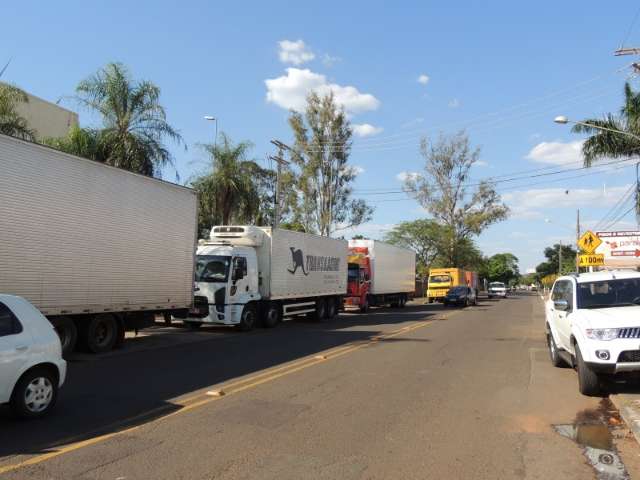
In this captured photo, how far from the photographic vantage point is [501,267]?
148m

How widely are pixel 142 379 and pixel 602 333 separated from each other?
6.92 metres

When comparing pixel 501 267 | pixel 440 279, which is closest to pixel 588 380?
pixel 440 279

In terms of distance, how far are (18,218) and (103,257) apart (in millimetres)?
2192

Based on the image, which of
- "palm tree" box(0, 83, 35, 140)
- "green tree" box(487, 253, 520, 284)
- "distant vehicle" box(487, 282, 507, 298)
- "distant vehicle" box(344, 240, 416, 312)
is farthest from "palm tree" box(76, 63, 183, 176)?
"green tree" box(487, 253, 520, 284)

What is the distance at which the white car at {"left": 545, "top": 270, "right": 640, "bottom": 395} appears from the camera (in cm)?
779

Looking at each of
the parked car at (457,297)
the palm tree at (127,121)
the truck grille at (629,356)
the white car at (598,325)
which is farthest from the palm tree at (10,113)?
the parked car at (457,297)

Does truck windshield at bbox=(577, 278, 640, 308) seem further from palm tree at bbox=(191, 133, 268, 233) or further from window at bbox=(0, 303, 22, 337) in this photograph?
palm tree at bbox=(191, 133, 268, 233)

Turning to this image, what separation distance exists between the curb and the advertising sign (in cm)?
3080

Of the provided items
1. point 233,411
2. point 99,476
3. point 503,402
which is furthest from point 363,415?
point 99,476

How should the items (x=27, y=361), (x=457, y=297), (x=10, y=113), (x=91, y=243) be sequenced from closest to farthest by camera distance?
(x=27, y=361)
(x=91, y=243)
(x=10, y=113)
(x=457, y=297)

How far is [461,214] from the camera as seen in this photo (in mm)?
59656

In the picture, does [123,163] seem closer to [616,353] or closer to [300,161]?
[616,353]

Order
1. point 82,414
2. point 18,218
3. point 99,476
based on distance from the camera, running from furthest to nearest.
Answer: point 18,218, point 82,414, point 99,476

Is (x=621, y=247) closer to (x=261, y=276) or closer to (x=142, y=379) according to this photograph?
(x=261, y=276)
